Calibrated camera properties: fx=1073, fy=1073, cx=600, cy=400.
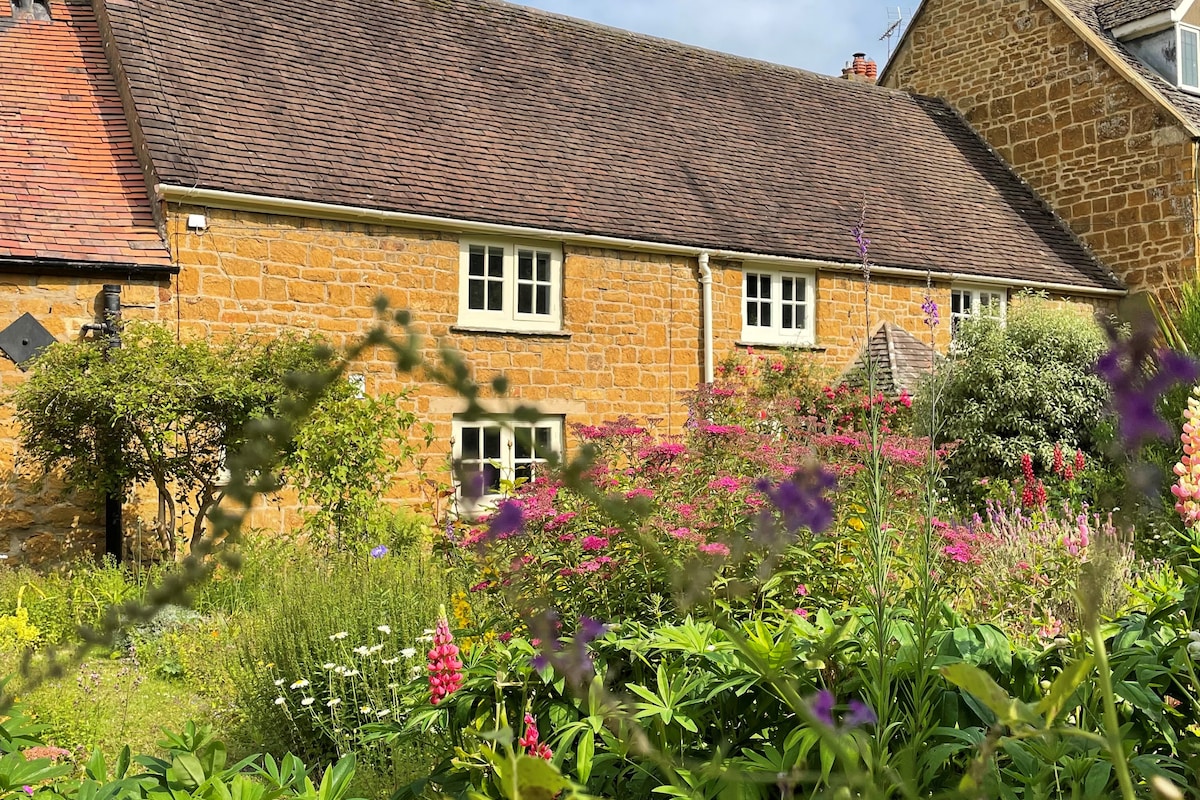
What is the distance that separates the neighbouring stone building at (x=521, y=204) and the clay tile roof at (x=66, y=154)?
12 cm

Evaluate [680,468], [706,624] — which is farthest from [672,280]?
[706,624]

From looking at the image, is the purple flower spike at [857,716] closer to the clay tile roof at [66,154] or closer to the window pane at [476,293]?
the clay tile roof at [66,154]

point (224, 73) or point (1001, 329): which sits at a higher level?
point (224, 73)

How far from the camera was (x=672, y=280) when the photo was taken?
47.6ft

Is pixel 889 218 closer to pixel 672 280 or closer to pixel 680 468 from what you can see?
pixel 672 280

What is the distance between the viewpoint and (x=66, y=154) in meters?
11.8

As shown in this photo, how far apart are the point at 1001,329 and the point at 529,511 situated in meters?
9.31

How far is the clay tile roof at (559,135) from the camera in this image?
1251cm

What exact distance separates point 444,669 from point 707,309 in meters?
11.7

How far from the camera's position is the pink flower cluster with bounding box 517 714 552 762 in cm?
246

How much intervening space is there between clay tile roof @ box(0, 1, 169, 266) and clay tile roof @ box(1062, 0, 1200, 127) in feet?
53.1

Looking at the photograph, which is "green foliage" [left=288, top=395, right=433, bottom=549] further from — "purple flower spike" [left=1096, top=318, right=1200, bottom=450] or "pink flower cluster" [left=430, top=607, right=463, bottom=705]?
"purple flower spike" [left=1096, top=318, right=1200, bottom=450]

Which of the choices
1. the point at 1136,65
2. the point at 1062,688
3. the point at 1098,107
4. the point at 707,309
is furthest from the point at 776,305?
the point at 1062,688

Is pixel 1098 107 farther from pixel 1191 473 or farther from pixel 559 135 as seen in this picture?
pixel 1191 473
